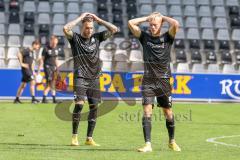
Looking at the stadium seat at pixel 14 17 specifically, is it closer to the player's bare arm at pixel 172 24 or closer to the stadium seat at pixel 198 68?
the stadium seat at pixel 198 68

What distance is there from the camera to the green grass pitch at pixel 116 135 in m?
10.0

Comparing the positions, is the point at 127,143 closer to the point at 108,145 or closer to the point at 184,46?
the point at 108,145

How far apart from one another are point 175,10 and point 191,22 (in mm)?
1086

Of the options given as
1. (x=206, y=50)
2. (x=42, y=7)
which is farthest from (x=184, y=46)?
(x=42, y=7)

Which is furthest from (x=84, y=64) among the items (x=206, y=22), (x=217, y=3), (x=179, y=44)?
(x=217, y=3)

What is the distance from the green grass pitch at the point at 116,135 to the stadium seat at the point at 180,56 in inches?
279

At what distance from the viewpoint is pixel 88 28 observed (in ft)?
37.9

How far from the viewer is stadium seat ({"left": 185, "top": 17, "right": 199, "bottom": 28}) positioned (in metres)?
32.2

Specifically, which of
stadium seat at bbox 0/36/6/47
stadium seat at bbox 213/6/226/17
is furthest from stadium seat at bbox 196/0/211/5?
stadium seat at bbox 0/36/6/47

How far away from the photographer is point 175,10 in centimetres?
3281

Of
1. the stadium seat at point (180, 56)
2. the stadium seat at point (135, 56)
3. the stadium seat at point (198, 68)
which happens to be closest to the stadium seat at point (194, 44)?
the stadium seat at point (180, 56)

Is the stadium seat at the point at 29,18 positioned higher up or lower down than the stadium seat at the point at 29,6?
lower down

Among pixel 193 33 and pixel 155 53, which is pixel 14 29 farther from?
pixel 155 53

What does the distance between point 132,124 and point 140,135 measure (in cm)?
282
